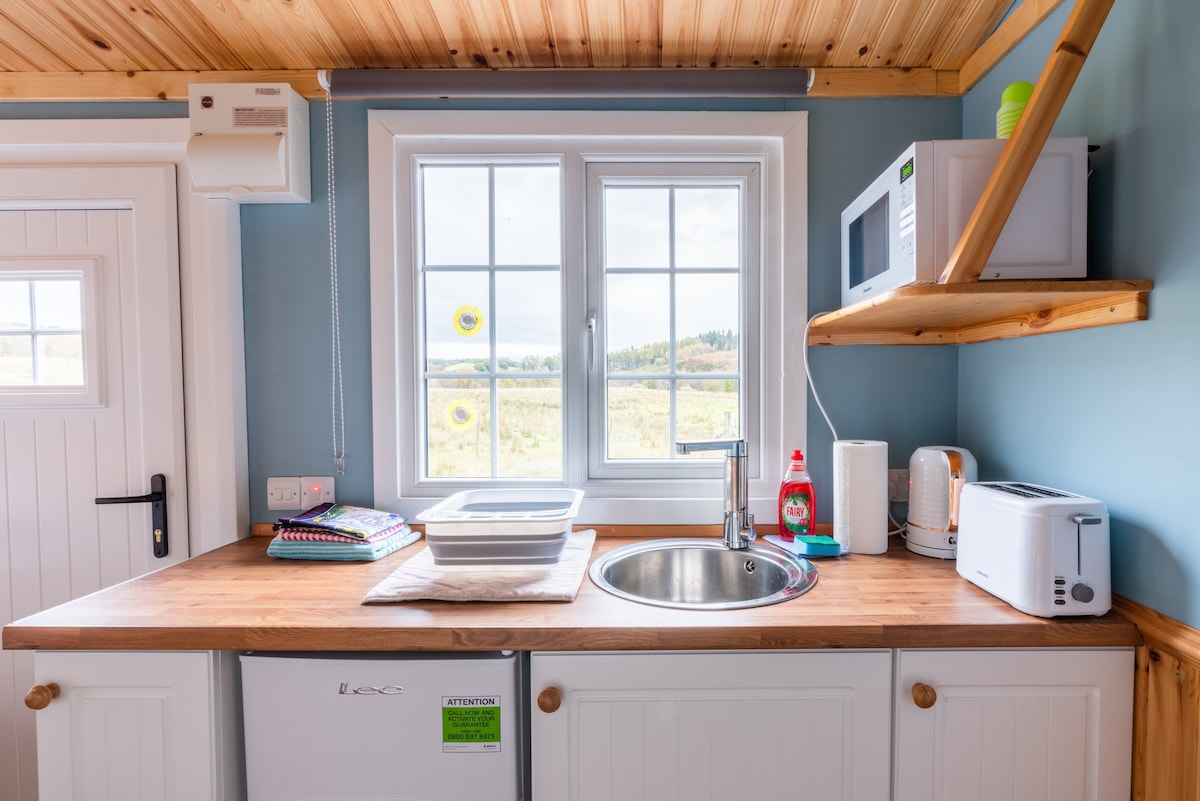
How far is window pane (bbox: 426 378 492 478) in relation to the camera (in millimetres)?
1731

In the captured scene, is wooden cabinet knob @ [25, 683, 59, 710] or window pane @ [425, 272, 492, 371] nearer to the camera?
wooden cabinet knob @ [25, 683, 59, 710]

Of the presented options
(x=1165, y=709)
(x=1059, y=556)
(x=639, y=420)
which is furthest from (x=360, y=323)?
(x=1165, y=709)

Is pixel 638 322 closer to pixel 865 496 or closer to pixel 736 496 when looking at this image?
pixel 736 496

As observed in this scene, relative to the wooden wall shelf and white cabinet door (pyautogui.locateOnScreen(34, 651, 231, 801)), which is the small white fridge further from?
the wooden wall shelf

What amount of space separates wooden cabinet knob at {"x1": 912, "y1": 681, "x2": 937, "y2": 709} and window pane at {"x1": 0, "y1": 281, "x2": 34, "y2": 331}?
256 cm

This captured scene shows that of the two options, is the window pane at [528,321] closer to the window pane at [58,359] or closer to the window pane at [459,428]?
the window pane at [459,428]

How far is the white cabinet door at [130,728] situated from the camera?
41.2 inches

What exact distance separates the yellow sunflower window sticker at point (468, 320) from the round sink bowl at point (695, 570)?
Answer: 2.66 feet

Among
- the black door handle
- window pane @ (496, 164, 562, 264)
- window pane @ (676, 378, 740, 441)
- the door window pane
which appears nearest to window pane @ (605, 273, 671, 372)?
window pane @ (676, 378, 740, 441)

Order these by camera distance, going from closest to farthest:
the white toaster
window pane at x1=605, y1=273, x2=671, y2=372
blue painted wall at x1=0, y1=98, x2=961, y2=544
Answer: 1. the white toaster
2. blue painted wall at x1=0, y1=98, x2=961, y2=544
3. window pane at x1=605, y1=273, x2=671, y2=372

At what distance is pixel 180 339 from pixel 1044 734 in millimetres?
2339

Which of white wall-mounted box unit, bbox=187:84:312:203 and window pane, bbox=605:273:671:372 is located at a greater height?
white wall-mounted box unit, bbox=187:84:312:203

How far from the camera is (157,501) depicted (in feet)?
5.35

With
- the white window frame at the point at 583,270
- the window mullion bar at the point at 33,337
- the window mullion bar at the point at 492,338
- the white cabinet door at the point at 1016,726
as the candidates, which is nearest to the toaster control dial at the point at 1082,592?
the white cabinet door at the point at 1016,726
